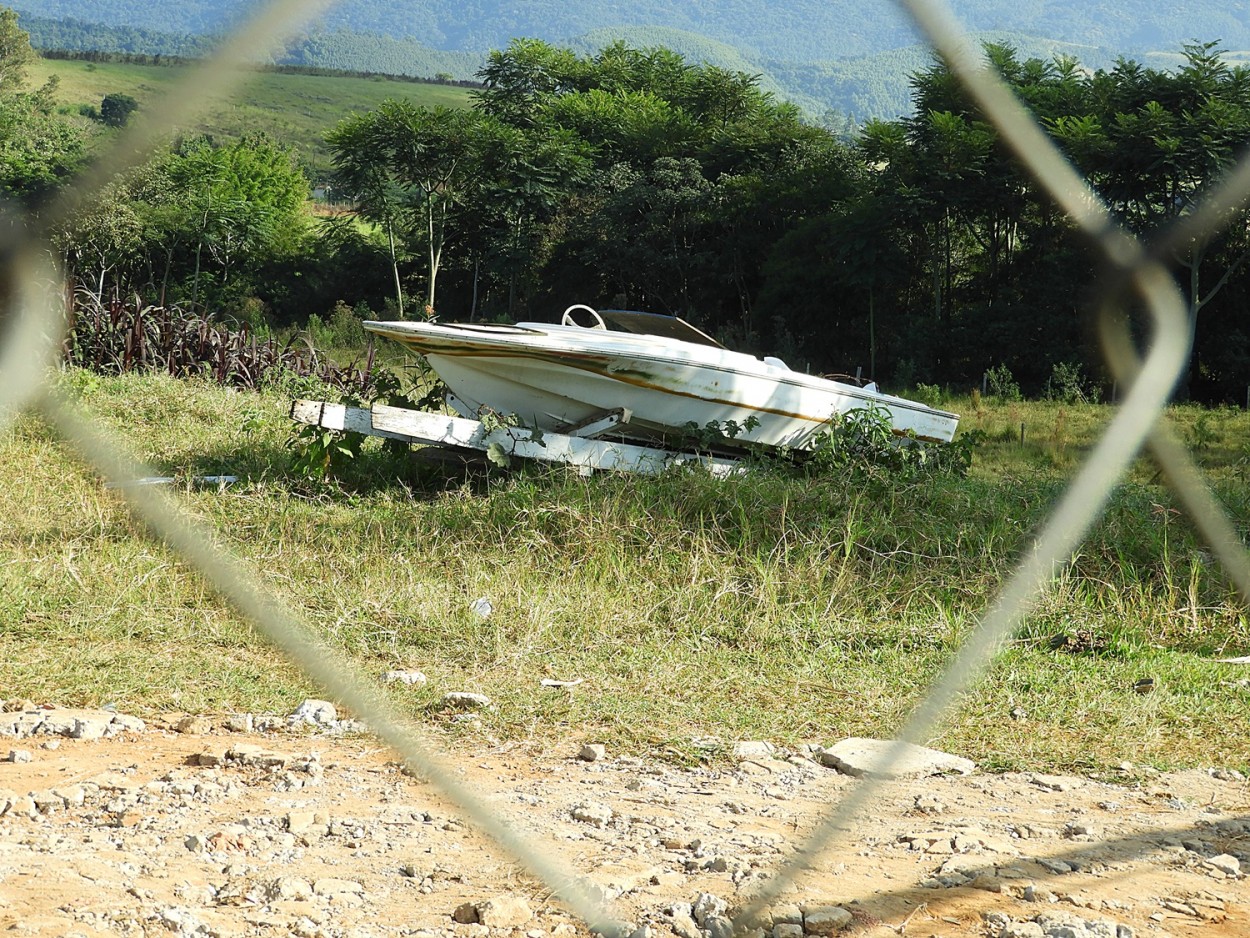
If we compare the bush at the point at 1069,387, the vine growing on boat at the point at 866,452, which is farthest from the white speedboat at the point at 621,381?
the bush at the point at 1069,387

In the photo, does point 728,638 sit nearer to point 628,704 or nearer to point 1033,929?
point 628,704

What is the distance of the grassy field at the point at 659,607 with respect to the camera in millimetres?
3529

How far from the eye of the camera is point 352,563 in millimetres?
4887

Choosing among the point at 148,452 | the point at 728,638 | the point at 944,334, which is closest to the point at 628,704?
the point at 728,638

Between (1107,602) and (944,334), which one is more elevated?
(944,334)

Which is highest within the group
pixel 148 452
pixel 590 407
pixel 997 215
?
pixel 997 215

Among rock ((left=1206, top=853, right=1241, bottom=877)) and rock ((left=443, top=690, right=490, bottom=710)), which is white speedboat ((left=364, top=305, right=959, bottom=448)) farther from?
rock ((left=1206, top=853, right=1241, bottom=877))

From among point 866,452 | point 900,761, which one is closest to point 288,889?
point 900,761

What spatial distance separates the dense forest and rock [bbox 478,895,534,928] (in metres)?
10.2

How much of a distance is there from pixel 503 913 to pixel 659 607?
2.66 metres

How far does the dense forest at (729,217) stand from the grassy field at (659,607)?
6.70 m

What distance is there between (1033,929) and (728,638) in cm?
246

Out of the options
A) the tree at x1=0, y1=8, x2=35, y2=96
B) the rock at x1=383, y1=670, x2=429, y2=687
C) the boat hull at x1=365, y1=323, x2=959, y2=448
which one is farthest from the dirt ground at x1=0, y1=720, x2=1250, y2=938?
the tree at x1=0, y1=8, x2=35, y2=96

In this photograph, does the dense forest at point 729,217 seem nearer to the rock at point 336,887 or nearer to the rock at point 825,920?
the rock at point 336,887
